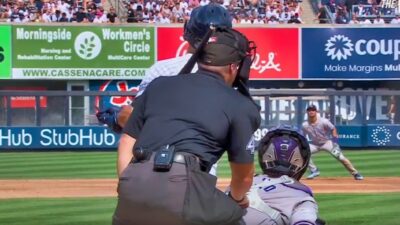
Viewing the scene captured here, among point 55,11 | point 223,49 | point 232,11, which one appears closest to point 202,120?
point 223,49

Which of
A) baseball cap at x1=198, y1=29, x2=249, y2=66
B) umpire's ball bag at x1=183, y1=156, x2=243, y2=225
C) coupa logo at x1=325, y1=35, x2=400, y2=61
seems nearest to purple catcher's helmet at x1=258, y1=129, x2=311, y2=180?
umpire's ball bag at x1=183, y1=156, x2=243, y2=225

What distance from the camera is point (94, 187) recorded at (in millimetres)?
16719

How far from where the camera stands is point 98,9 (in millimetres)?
33469

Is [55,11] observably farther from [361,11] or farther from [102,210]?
[102,210]

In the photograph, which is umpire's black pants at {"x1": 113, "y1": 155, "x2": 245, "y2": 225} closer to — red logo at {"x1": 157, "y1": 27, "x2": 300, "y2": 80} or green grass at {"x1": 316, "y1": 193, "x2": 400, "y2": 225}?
green grass at {"x1": 316, "y1": 193, "x2": 400, "y2": 225}

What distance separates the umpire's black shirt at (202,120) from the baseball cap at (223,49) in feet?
0.27

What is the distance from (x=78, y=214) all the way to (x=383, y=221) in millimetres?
4066

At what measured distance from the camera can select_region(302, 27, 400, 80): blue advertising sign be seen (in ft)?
106

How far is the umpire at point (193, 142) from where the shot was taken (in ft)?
10.7

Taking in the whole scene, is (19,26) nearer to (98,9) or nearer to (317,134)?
(98,9)

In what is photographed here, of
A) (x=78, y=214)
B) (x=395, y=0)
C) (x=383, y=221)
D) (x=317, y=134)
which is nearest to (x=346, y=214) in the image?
(x=383, y=221)

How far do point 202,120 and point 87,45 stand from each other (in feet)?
93.5

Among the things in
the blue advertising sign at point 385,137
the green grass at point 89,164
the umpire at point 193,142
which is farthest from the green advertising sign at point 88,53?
the umpire at point 193,142

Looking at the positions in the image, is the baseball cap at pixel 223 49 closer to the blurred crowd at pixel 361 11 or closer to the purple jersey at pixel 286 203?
the purple jersey at pixel 286 203
